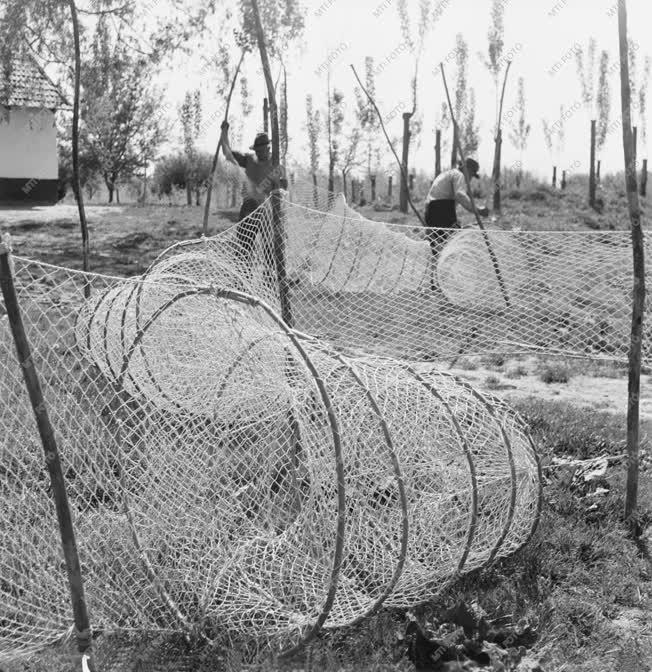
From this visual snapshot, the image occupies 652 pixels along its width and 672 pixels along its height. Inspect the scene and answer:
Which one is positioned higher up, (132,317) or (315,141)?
(315,141)

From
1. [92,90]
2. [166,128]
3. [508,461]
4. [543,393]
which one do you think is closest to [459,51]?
[166,128]

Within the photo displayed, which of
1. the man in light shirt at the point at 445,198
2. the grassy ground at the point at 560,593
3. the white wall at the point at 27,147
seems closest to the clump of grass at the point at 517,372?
the grassy ground at the point at 560,593

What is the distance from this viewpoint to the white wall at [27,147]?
24250mm

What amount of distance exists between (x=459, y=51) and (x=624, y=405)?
26311mm

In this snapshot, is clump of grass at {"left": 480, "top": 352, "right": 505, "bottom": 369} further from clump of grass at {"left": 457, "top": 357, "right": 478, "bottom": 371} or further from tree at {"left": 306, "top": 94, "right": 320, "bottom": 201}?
tree at {"left": 306, "top": 94, "right": 320, "bottom": 201}

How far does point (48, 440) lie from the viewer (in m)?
2.69

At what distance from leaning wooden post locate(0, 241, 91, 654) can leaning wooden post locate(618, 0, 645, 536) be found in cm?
245

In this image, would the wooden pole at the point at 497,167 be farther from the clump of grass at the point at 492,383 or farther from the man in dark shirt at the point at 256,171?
the clump of grass at the point at 492,383

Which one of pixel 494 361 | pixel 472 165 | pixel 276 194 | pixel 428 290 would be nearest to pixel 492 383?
pixel 494 361

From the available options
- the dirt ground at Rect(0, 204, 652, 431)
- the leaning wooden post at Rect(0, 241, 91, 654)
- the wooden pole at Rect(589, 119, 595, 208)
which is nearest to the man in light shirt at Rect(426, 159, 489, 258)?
the dirt ground at Rect(0, 204, 652, 431)

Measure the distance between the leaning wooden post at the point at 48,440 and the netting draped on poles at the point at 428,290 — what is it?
13.4 feet

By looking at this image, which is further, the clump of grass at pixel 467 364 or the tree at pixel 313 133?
the tree at pixel 313 133

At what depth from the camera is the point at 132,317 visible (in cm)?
552

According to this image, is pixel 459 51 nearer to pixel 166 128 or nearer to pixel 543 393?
pixel 166 128
